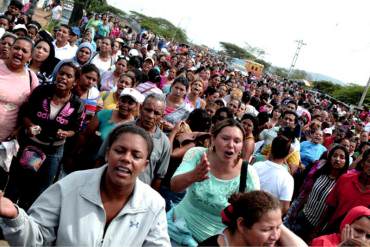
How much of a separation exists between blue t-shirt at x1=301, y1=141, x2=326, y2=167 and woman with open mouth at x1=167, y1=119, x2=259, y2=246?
344 centimetres

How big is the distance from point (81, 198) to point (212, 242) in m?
Answer: 0.92

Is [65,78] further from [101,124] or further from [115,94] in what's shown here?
[115,94]

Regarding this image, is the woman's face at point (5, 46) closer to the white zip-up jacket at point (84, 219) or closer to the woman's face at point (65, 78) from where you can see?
the woman's face at point (65, 78)

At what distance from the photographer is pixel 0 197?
1.75 metres

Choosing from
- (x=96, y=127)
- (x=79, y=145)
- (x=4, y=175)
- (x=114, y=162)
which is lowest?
(x=4, y=175)

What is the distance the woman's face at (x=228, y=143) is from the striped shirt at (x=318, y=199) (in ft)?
6.95

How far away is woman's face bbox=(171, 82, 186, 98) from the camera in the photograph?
5.65 metres

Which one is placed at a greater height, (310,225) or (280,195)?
A: (280,195)

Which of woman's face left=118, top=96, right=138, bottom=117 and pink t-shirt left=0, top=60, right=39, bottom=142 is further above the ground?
woman's face left=118, top=96, right=138, bottom=117

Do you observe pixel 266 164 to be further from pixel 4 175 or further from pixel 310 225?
pixel 4 175

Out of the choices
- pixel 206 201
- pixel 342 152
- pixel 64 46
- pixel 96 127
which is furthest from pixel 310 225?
pixel 64 46

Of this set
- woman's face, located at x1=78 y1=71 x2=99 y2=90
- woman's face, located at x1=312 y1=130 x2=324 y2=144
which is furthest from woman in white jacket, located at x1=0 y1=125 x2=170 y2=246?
woman's face, located at x1=312 y1=130 x2=324 y2=144

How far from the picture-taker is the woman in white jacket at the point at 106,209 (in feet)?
6.60

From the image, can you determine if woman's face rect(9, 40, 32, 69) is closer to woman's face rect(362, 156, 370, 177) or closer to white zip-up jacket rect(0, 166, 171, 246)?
white zip-up jacket rect(0, 166, 171, 246)
